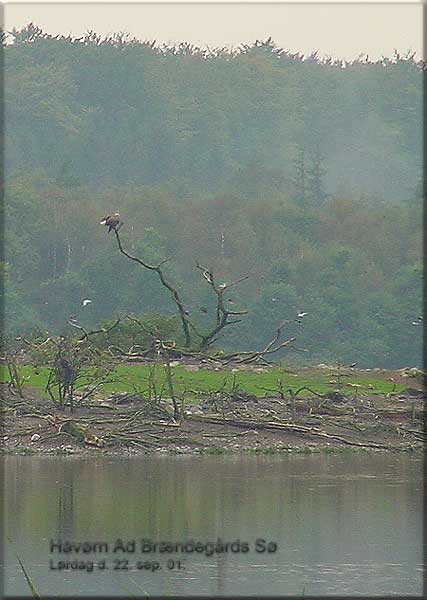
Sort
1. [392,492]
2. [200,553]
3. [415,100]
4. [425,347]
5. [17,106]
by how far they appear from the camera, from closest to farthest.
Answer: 1. [200,553]
2. [392,492]
3. [425,347]
4. [17,106]
5. [415,100]

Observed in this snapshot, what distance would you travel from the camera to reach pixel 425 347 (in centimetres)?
4212

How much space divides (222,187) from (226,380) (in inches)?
1682

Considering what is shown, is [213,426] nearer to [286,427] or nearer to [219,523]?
[286,427]

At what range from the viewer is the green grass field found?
21.6 m

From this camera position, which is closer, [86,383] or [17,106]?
[86,383]

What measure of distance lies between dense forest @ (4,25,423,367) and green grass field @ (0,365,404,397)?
19042 millimetres

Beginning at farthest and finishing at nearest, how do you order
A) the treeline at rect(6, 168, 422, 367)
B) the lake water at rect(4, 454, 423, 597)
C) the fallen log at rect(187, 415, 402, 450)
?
the treeline at rect(6, 168, 422, 367)
the fallen log at rect(187, 415, 402, 450)
the lake water at rect(4, 454, 423, 597)

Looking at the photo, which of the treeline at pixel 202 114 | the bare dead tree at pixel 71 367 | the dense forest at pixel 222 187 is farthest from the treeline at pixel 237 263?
the bare dead tree at pixel 71 367

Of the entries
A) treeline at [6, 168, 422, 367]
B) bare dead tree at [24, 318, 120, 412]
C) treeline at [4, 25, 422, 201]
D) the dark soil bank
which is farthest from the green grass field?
treeline at [4, 25, 422, 201]

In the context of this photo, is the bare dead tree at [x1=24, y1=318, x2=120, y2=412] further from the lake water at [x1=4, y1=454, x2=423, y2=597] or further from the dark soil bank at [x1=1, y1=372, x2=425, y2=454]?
the lake water at [x1=4, y1=454, x2=423, y2=597]

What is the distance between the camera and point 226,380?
21938 mm

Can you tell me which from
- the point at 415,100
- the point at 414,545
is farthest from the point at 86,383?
the point at 415,100

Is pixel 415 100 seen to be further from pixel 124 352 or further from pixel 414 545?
pixel 414 545

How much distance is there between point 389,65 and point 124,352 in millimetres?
58435
